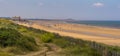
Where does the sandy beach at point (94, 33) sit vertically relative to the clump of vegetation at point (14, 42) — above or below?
below

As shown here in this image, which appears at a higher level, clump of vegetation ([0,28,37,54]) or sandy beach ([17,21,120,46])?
clump of vegetation ([0,28,37,54])

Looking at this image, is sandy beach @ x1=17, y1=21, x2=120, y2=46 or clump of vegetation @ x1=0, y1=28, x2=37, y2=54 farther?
sandy beach @ x1=17, y1=21, x2=120, y2=46

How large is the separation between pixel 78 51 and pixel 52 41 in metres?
6.61

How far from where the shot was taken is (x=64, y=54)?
59.1 feet

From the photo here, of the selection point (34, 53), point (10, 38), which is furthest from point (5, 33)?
point (34, 53)

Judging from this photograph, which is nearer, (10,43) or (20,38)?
(10,43)

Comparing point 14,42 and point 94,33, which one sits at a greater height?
point 14,42

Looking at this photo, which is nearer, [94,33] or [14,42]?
[14,42]

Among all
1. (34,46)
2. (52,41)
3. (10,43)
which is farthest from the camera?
(52,41)

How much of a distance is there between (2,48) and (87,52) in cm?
472

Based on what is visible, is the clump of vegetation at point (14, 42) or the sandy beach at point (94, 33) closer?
the clump of vegetation at point (14, 42)

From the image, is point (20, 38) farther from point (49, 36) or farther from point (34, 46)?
point (49, 36)

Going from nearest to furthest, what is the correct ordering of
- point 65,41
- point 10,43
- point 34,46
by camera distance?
point 10,43 < point 34,46 < point 65,41

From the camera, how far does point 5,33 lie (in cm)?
2053
